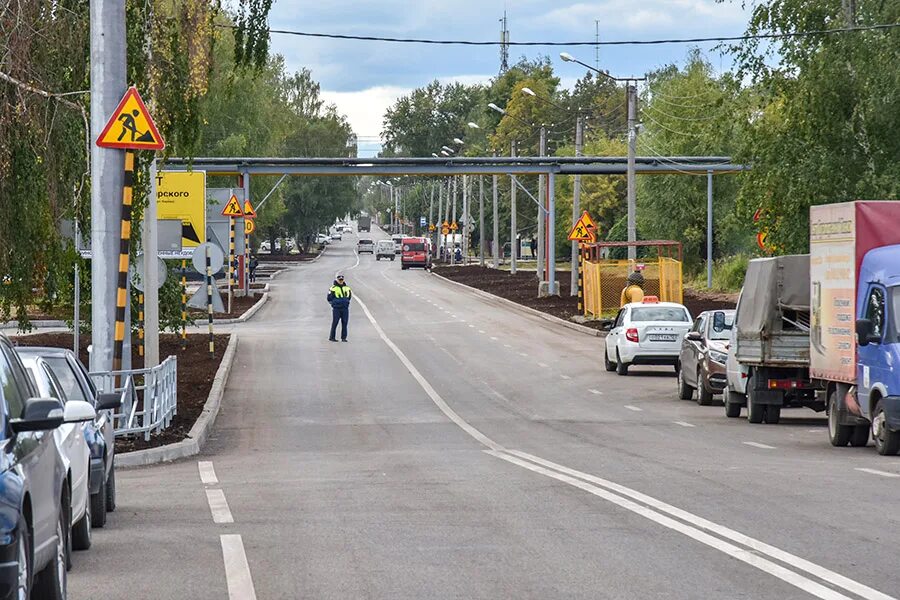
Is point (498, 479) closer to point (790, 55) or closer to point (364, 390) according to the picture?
point (364, 390)

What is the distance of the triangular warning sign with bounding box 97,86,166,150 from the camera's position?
18.0 metres

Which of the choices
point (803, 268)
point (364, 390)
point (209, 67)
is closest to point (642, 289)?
point (364, 390)

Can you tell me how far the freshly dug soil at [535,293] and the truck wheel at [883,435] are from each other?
26963mm

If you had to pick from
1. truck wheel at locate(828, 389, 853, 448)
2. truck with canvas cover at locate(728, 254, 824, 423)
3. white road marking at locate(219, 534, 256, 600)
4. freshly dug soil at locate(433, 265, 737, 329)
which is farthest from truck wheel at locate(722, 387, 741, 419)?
freshly dug soil at locate(433, 265, 737, 329)

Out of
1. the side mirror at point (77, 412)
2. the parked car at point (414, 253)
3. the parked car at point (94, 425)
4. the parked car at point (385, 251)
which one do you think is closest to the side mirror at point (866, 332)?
the parked car at point (94, 425)

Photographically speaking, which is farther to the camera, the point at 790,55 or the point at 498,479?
the point at 790,55

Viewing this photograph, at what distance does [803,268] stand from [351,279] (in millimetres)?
64020

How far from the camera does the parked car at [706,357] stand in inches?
1051

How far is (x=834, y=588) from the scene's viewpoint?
8711 millimetres

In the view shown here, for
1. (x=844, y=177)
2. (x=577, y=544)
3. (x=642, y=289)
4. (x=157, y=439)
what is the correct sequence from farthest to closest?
(x=642, y=289)
(x=844, y=177)
(x=157, y=439)
(x=577, y=544)

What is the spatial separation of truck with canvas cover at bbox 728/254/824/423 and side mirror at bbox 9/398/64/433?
54.5 ft

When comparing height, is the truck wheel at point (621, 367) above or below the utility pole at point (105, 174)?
below

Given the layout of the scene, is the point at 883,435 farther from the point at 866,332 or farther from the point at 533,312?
the point at 533,312

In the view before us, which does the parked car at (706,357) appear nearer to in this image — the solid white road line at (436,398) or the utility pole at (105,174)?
the solid white road line at (436,398)
